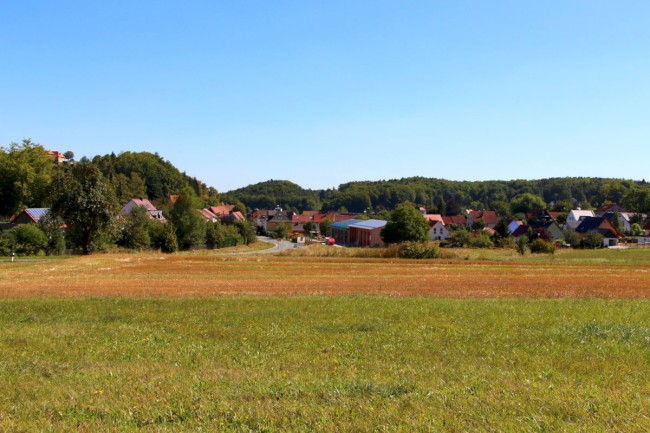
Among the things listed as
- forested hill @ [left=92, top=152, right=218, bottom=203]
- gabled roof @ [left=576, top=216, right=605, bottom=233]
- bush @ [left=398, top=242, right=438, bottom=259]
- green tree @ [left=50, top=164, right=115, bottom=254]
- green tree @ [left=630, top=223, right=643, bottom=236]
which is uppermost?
forested hill @ [left=92, top=152, right=218, bottom=203]

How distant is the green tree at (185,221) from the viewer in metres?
83.5

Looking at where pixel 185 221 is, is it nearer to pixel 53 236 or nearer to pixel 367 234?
pixel 53 236

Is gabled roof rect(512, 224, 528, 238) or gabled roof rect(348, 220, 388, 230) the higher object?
gabled roof rect(348, 220, 388, 230)

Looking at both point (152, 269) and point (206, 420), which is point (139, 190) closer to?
point (152, 269)

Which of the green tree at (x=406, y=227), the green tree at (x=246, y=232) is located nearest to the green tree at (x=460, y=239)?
the green tree at (x=406, y=227)

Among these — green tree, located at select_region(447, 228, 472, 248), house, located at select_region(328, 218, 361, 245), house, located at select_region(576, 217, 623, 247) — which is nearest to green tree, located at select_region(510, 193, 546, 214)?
house, located at select_region(576, 217, 623, 247)

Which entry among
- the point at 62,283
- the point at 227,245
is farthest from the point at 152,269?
the point at 227,245

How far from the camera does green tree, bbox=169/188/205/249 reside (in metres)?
83.5

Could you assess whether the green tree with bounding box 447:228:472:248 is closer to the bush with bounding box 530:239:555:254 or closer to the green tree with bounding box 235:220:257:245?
the bush with bounding box 530:239:555:254

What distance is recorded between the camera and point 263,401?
7.76m

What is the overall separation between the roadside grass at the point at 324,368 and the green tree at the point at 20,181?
76260 millimetres

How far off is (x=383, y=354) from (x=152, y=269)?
108 ft

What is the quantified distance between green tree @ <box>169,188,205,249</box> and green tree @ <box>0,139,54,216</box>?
21546 mm

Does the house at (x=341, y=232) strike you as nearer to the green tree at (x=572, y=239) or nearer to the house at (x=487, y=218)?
the green tree at (x=572, y=239)
